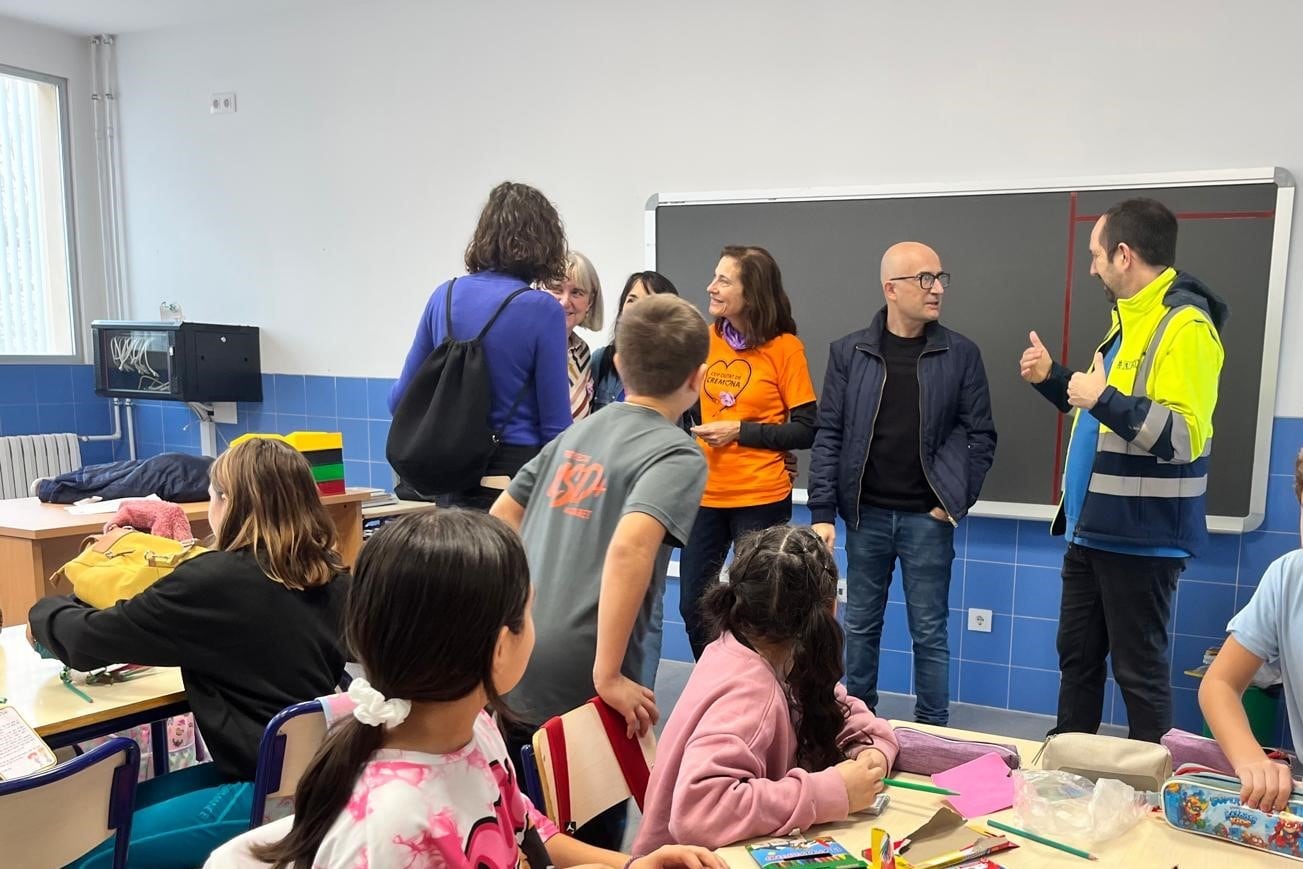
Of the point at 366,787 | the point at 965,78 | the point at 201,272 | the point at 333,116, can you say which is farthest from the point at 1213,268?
the point at 201,272

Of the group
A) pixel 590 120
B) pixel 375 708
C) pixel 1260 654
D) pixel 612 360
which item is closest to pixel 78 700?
pixel 375 708

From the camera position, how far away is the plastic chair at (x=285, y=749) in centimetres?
167

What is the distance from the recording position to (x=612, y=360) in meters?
3.41

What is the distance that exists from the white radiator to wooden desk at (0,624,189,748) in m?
3.55

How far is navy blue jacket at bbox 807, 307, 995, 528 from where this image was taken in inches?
119

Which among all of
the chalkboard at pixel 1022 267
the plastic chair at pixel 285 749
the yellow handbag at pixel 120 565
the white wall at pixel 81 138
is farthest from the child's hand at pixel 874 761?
the white wall at pixel 81 138

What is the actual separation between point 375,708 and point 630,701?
790 mm

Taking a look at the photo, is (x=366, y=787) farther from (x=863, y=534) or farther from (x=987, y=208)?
(x=987, y=208)

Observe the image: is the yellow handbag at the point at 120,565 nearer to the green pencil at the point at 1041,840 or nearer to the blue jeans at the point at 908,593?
the green pencil at the point at 1041,840

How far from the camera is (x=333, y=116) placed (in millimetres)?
4953

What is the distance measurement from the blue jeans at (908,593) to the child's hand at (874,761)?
164 cm

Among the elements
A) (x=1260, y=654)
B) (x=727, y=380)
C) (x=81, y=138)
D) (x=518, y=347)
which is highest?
(x=81, y=138)

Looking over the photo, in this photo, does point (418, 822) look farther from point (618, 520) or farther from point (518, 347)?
point (518, 347)

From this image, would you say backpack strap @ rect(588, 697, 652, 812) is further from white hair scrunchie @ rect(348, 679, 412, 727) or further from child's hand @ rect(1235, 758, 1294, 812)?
child's hand @ rect(1235, 758, 1294, 812)
